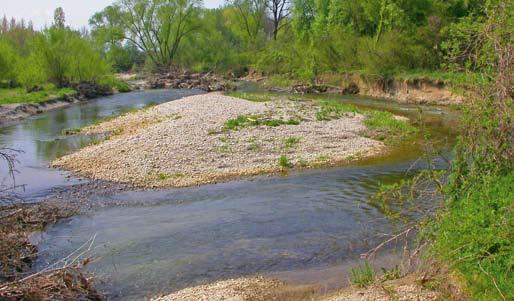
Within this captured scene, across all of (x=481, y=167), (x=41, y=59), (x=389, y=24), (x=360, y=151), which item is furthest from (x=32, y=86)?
(x=481, y=167)

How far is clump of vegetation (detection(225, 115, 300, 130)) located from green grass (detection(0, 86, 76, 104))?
73.7 ft

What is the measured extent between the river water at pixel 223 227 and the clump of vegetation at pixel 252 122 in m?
6.78

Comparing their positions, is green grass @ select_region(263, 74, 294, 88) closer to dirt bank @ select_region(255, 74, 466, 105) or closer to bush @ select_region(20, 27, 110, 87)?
A: dirt bank @ select_region(255, 74, 466, 105)

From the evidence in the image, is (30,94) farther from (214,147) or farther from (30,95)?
(214,147)

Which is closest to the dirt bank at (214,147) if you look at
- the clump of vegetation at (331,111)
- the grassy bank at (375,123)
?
the grassy bank at (375,123)

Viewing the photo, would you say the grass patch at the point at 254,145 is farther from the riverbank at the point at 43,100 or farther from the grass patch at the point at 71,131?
the riverbank at the point at 43,100

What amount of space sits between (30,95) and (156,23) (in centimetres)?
4070

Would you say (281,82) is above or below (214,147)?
above

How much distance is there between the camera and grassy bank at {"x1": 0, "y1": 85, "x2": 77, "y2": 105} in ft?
135

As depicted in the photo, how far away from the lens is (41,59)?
5016 centimetres

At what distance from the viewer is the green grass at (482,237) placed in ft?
24.4

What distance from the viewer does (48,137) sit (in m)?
27.8

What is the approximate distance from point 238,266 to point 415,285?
12.9 feet

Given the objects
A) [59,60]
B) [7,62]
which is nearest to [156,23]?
[59,60]
